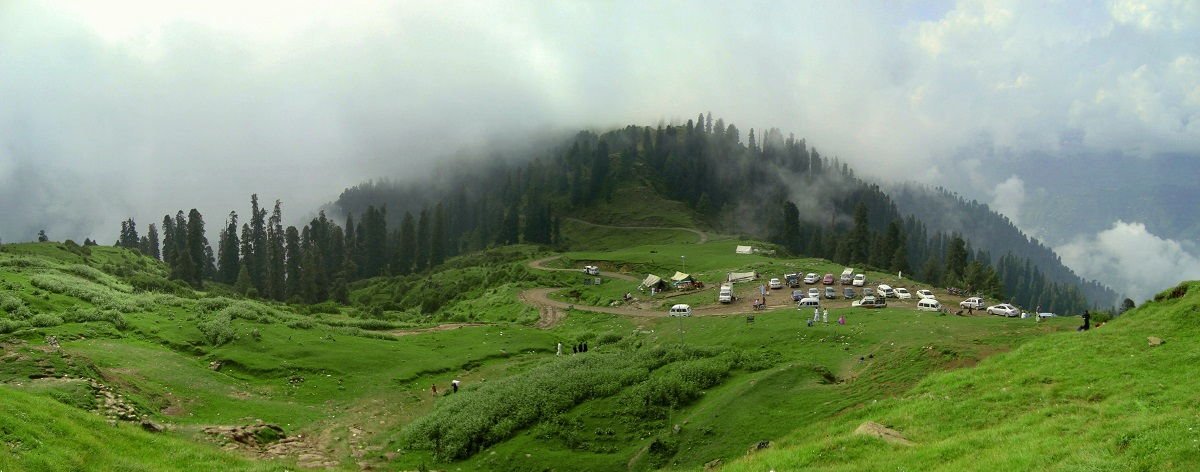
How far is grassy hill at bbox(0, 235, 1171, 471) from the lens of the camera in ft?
103

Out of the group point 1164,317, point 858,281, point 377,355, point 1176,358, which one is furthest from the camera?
point 858,281

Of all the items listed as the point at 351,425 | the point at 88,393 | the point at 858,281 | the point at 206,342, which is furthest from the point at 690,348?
the point at 858,281

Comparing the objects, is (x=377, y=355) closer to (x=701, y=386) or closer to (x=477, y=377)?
(x=477, y=377)

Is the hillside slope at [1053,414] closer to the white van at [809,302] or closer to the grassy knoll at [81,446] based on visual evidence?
the grassy knoll at [81,446]

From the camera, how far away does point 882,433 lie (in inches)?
1005

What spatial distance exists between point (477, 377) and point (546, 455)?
1002 inches

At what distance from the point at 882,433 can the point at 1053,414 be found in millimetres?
5962

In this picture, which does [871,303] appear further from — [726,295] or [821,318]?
[726,295]

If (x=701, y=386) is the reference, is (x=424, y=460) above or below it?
below

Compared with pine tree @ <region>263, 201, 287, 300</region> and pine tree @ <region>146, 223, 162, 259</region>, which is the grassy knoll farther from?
pine tree @ <region>146, 223, 162, 259</region>

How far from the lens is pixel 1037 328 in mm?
49094

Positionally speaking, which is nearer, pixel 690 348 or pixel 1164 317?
pixel 1164 317

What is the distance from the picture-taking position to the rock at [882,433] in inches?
968

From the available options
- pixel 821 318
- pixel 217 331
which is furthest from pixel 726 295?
pixel 217 331
